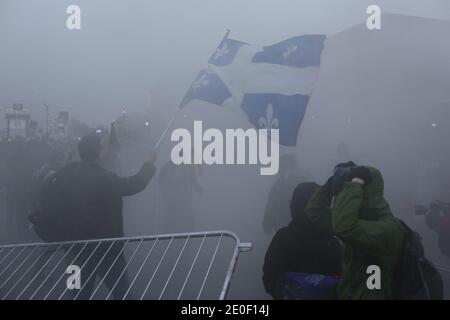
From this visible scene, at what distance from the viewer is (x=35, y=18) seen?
270 centimetres

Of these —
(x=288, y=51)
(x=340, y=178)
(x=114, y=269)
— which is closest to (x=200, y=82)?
(x=288, y=51)

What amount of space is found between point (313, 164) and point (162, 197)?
98 cm

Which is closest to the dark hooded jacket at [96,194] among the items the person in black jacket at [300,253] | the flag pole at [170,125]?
the flag pole at [170,125]

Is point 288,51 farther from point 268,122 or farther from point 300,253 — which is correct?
point 300,253

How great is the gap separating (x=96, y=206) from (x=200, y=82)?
38.7 inches

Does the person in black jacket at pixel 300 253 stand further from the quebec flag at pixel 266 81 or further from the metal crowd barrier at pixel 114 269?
the quebec flag at pixel 266 81

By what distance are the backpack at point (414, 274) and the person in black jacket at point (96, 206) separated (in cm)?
149

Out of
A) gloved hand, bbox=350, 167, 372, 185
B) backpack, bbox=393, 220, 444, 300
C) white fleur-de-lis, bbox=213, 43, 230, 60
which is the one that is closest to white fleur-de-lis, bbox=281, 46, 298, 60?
white fleur-de-lis, bbox=213, 43, 230, 60

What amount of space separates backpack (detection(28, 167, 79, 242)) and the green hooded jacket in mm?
1570

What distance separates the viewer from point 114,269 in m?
2.78

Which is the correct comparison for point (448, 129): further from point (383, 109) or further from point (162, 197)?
point (162, 197)

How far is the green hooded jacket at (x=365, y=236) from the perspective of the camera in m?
2.03
